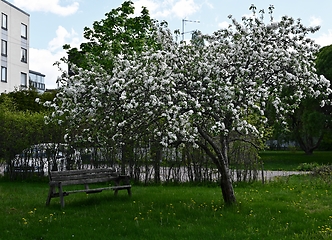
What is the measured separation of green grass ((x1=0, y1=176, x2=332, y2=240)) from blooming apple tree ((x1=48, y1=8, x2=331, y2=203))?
1108 millimetres

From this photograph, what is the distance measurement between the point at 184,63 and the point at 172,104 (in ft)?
5.44

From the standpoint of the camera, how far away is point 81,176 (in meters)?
10.6

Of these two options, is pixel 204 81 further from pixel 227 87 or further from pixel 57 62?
pixel 57 62

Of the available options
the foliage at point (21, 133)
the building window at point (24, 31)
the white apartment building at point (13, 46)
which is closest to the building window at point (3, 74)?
the white apartment building at point (13, 46)

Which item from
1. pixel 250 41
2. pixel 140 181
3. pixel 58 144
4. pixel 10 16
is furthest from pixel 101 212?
pixel 10 16

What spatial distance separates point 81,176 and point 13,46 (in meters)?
37.5

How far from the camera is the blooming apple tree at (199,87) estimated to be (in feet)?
25.2

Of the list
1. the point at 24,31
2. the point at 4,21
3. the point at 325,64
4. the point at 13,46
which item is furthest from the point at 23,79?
the point at 325,64

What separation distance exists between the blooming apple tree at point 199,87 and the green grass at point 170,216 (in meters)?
1.11

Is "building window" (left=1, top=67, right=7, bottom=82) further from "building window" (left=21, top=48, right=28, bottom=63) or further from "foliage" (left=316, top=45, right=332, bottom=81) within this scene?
"foliage" (left=316, top=45, right=332, bottom=81)

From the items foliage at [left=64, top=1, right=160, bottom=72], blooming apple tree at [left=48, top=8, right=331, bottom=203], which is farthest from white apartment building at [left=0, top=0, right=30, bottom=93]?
blooming apple tree at [left=48, top=8, right=331, bottom=203]

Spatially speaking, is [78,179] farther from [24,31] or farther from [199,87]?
[24,31]

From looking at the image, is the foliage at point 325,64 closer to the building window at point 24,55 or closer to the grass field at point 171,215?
the grass field at point 171,215

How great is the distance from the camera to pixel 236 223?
303 inches
